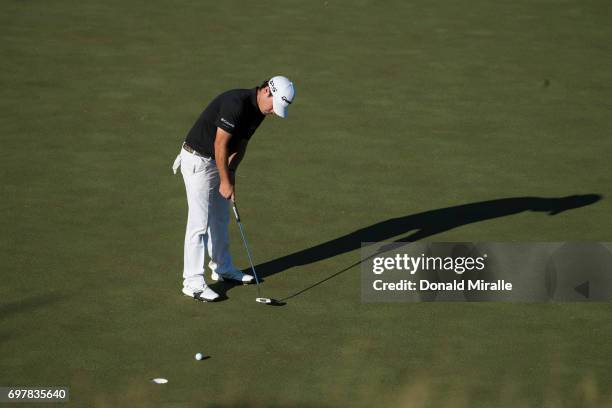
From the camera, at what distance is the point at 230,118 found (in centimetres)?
1038

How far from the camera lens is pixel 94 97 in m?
16.5

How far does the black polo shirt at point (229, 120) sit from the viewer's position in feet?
34.1

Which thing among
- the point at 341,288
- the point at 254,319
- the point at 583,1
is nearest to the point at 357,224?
the point at 341,288

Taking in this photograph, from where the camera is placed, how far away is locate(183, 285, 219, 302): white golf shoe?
1084 centimetres

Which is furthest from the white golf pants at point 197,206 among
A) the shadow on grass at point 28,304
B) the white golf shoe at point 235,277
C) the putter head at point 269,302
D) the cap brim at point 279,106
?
the shadow on grass at point 28,304

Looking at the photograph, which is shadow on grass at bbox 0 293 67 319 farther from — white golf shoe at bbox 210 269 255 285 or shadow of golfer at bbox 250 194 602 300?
shadow of golfer at bbox 250 194 602 300

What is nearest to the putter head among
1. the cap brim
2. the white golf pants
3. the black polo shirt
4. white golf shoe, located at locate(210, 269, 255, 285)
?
white golf shoe, located at locate(210, 269, 255, 285)

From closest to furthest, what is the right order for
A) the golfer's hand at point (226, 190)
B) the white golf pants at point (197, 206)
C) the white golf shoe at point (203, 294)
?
the golfer's hand at point (226, 190) < the white golf pants at point (197, 206) < the white golf shoe at point (203, 294)

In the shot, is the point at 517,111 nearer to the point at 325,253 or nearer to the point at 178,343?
the point at 325,253

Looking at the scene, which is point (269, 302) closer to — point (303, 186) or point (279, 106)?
point (279, 106)

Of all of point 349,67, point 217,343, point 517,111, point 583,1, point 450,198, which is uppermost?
point 583,1

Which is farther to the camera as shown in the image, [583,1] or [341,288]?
[583,1]

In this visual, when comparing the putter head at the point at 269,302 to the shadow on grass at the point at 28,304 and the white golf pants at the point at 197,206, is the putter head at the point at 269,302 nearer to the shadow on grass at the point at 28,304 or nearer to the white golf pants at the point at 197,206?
the white golf pants at the point at 197,206

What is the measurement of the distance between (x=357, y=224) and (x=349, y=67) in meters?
5.91
